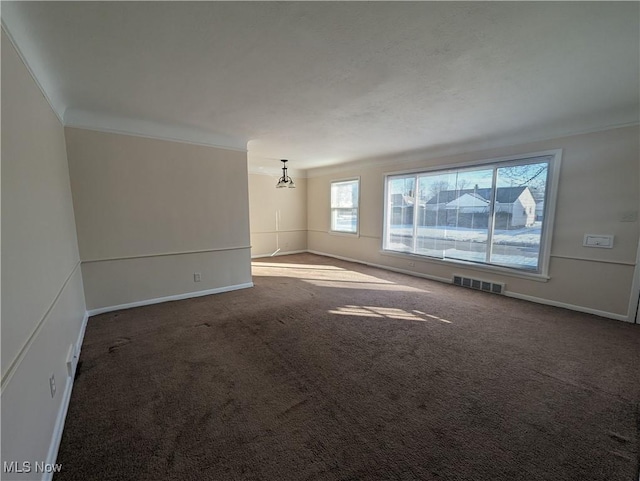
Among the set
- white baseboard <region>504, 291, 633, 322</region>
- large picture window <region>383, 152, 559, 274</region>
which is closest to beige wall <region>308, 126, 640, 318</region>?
white baseboard <region>504, 291, 633, 322</region>

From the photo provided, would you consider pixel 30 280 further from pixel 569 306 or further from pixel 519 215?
pixel 569 306

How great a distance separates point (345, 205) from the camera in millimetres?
7016

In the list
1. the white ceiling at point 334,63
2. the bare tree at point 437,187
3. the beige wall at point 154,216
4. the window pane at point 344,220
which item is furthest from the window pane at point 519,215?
the beige wall at point 154,216

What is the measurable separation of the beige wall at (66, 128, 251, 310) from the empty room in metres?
0.03

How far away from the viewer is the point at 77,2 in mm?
1461

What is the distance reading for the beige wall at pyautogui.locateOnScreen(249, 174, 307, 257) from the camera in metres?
7.18

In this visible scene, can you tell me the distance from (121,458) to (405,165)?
221 inches

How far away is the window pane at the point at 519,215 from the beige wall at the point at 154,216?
4.03 meters

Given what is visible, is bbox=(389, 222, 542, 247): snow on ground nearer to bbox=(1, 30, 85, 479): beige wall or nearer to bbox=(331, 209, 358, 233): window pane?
bbox=(331, 209, 358, 233): window pane

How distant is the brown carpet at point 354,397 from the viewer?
1463 millimetres

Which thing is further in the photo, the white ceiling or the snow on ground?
the snow on ground

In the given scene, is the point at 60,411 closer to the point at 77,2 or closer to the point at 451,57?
the point at 77,2

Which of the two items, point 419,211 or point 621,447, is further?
point 419,211

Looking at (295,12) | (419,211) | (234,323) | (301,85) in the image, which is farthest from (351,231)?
(295,12)
